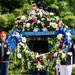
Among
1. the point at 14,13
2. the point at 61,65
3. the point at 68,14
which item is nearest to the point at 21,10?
the point at 14,13

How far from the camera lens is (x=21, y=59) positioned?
1002 centimetres

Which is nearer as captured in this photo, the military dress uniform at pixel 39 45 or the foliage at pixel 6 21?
the military dress uniform at pixel 39 45

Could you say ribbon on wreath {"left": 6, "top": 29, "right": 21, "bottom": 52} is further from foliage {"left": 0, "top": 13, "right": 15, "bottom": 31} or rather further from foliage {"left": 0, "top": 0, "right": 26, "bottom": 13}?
foliage {"left": 0, "top": 0, "right": 26, "bottom": 13}

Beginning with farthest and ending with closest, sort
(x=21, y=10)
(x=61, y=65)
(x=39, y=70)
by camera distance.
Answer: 1. (x=21, y=10)
2. (x=61, y=65)
3. (x=39, y=70)

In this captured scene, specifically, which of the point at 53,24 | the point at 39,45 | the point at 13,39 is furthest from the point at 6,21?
the point at 39,45

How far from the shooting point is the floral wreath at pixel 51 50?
9.84 metres

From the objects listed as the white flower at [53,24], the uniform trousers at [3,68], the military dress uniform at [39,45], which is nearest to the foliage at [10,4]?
the white flower at [53,24]

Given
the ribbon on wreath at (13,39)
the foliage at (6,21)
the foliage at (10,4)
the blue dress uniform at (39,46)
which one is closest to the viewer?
the blue dress uniform at (39,46)

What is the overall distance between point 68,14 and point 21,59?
9.35 metres

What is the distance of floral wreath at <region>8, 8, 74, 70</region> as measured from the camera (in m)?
9.84

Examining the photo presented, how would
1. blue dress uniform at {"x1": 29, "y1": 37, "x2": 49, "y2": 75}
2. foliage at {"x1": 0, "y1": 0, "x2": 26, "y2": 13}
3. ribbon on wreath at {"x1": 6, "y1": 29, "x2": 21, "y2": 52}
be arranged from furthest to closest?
foliage at {"x1": 0, "y1": 0, "x2": 26, "y2": 13} < ribbon on wreath at {"x1": 6, "y1": 29, "x2": 21, "y2": 52} < blue dress uniform at {"x1": 29, "y1": 37, "x2": 49, "y2": 75}

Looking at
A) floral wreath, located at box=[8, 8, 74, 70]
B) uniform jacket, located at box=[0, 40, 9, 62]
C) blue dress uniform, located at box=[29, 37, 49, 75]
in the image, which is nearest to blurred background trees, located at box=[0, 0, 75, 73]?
floral wreath, located at box=[8, 8, 74, 70]

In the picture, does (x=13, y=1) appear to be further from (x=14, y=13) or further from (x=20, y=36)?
(x=20, y=36)

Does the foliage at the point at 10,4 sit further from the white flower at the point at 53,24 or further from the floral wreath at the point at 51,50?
the white flower at the point at 53,24
